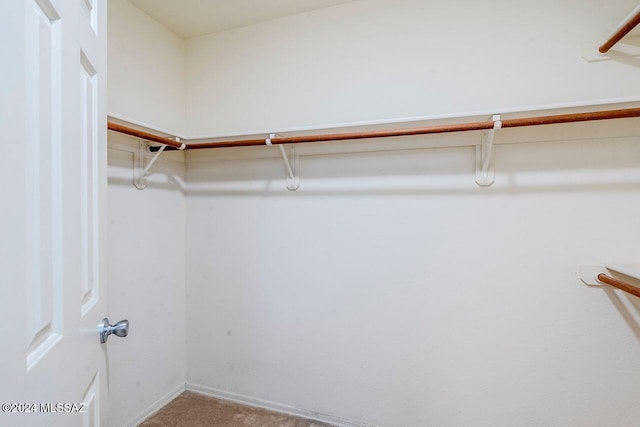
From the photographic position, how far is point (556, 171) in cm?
150

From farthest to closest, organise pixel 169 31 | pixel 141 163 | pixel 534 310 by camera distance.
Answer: pixel 169 31, pixel 141 163, pixel 534 310

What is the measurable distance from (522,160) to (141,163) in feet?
6.75

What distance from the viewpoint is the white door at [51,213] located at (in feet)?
1.51

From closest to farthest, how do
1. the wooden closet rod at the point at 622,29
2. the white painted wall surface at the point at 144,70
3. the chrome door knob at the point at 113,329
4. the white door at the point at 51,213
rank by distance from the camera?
1. the white door at the point at 51,213
2. the chrome door knob at the point at 113,329
3. the wooden closet rod at the point at 622,29
4. the white painted wall surface at the point at 144,70

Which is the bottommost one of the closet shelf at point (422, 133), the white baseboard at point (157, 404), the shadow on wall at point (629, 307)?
the white baseboard at point (157, 404)

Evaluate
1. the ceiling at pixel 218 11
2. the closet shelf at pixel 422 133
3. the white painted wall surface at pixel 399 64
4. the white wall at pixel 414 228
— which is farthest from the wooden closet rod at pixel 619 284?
the ceiling at pixel 218 11

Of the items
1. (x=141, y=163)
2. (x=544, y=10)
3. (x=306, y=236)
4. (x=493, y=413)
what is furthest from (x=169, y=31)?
(x=493, y=413)

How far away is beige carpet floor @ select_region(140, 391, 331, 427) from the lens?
1800 mm

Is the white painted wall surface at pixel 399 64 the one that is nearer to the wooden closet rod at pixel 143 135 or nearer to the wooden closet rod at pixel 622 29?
the wooden closet rod at pixel 622 29

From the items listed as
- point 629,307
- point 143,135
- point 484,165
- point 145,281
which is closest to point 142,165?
point 143,135

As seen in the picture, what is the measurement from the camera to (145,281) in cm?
188

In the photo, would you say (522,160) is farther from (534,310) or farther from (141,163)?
(141,163)

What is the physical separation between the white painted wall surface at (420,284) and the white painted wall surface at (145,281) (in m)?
0.11

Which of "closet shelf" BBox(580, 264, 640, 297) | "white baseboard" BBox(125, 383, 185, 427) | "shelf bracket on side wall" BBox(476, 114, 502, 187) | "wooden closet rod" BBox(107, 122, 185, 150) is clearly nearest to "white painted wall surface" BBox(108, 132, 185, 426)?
"white baseboard" BBox(125, 383, 185, 427)
